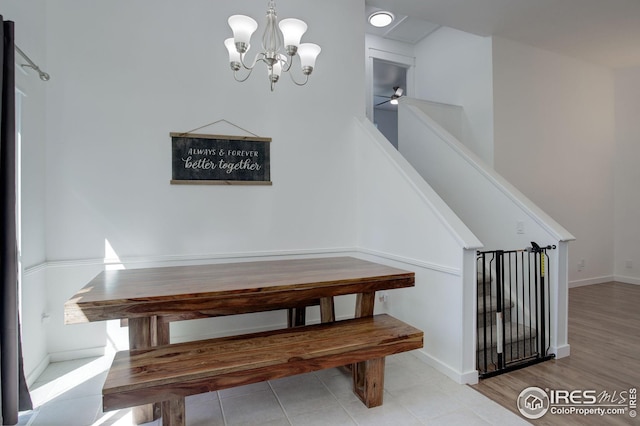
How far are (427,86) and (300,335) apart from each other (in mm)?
4670

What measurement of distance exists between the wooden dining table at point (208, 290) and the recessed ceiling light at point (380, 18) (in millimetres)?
3370

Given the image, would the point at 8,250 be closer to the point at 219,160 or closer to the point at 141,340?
the point at 141,340

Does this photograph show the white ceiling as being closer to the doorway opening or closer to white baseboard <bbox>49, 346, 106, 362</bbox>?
the doorway opening

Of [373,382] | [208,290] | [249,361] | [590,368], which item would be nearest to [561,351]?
[590,368]

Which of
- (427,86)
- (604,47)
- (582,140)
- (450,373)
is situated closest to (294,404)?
(450,373)

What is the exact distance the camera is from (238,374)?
171 cm

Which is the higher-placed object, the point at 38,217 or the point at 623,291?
the point at 38,217

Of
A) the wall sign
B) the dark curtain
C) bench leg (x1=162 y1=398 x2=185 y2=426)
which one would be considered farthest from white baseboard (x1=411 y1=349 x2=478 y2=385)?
the dark curtain

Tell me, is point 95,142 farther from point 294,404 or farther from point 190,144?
point 294,404

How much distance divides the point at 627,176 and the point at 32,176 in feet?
24.6

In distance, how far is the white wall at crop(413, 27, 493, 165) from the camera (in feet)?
14.4

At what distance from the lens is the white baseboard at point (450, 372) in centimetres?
239

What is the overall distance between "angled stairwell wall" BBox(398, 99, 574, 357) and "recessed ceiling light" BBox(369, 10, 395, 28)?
1.07m

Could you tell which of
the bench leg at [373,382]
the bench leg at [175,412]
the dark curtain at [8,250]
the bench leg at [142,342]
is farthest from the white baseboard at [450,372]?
the dark curtain at [8,250]
